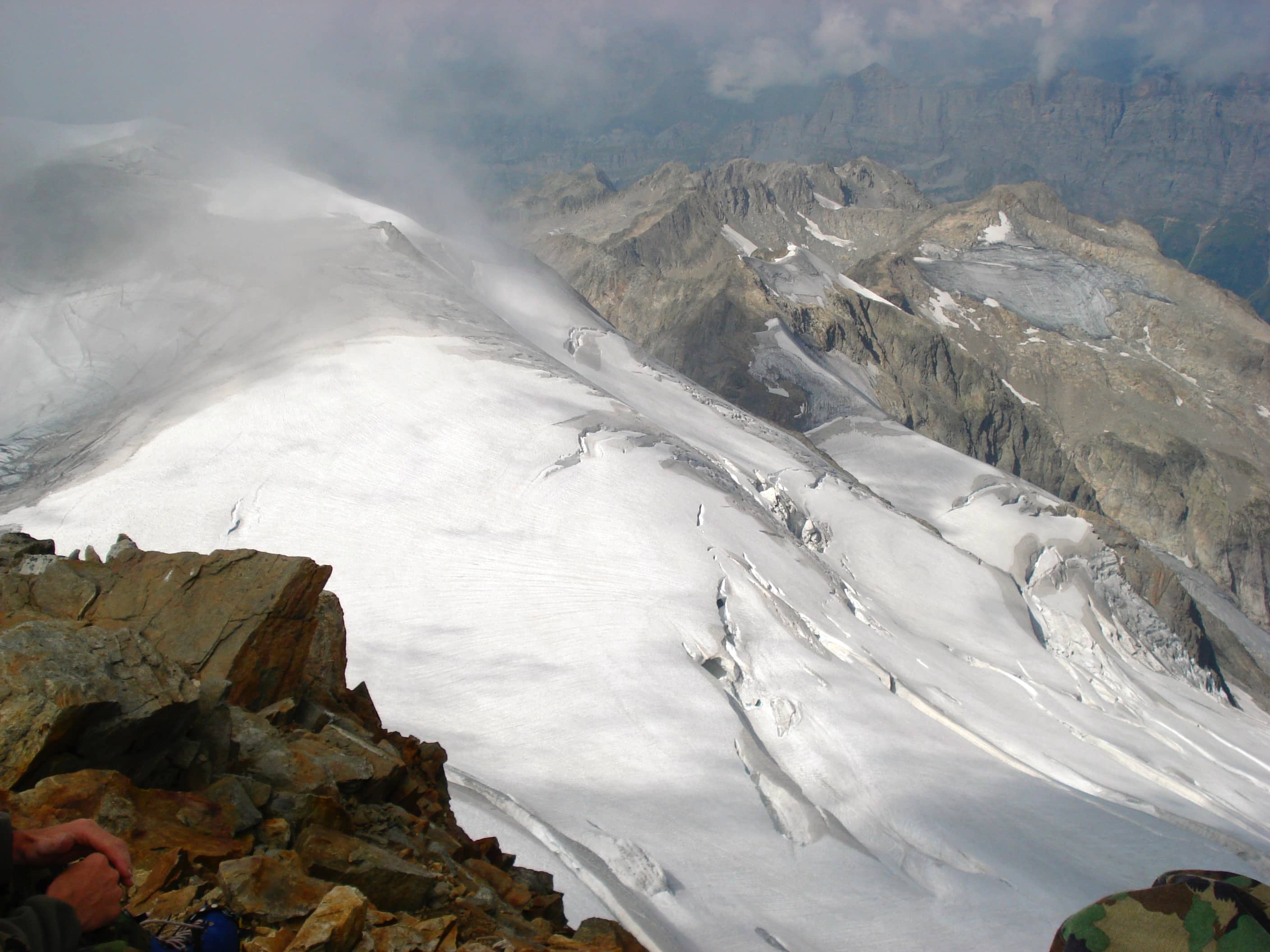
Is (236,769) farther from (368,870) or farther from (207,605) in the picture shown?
(207,605)

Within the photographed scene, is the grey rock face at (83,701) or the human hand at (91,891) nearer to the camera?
the human hand at (91,891)

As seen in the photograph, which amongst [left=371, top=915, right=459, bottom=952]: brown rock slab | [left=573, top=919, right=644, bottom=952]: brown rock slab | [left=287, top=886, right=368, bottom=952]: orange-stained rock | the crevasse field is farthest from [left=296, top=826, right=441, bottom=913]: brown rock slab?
the crevasse field

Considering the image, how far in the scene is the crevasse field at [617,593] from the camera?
482 inches

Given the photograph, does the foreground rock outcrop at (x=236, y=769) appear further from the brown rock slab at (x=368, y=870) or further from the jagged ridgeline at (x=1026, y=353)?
the jagged ridgeline at (x=1026, y=353)

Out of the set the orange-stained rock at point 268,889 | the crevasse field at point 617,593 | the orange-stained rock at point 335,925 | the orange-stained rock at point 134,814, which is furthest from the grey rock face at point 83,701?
the crevasse field at point 617,593

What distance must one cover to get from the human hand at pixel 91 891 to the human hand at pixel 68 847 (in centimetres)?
8

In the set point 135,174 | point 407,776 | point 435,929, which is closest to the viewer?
point 435,929

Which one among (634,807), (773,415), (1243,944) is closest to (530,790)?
(634,807)

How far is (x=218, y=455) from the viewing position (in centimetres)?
2052

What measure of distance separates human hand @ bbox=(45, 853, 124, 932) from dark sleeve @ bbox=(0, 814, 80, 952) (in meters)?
0.15

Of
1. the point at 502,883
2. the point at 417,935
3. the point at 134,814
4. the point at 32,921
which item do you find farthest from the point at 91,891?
the point at 502,883

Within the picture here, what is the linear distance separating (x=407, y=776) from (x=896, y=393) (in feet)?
298

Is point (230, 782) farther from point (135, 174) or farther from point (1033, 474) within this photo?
point (1033, 474)

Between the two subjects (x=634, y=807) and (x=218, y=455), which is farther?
(x=218, y=455)
